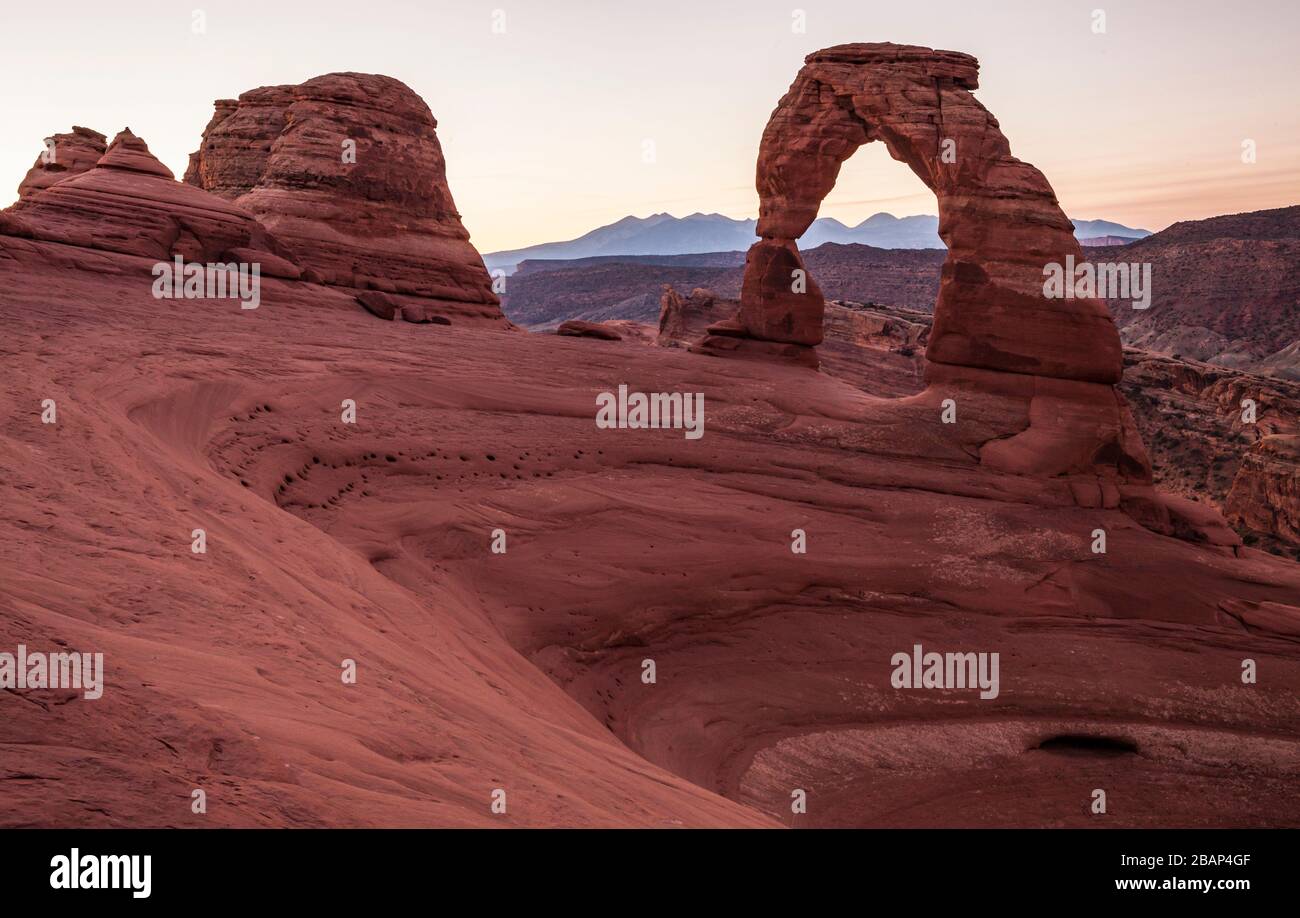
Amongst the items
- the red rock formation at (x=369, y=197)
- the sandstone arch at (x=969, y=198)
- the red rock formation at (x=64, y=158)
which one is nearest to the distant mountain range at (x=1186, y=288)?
the red rock formation at (x=369, y=197)

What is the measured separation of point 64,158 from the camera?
2448 cm

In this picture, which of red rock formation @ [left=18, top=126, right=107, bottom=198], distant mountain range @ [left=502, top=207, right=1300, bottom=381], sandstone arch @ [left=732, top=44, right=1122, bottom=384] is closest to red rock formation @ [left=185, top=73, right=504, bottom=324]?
red rock formation @ [left=18, top=126, right=107, bottom=198]

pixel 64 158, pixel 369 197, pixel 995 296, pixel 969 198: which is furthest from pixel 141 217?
pixel 995 296

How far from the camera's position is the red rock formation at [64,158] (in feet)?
77.6

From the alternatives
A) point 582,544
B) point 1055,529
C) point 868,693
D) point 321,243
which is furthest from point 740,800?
point 321,243

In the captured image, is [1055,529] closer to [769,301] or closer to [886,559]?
[886,559]

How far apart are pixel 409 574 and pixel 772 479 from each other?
18.6 feet

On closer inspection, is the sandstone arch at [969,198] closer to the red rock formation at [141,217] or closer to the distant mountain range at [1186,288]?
the red rock formation at [141,217]

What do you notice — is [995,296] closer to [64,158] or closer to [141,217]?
[141,217]

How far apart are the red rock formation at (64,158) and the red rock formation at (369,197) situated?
3.96 metres

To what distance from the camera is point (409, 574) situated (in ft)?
31.5

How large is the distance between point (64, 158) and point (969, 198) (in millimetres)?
20834

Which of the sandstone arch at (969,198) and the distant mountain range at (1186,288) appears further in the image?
the distant mountain range at (1186,288)

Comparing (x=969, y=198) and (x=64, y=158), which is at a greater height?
(x=64, y=158)
